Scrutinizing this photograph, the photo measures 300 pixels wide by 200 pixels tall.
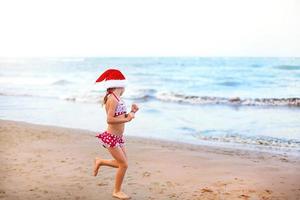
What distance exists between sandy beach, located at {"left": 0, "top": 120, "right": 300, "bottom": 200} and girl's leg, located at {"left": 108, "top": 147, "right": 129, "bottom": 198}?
0.36ft

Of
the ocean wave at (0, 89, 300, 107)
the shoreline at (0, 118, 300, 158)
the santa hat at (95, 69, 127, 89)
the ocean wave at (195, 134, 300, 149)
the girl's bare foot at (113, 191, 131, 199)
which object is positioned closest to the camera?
the santa hat at (95, 69, 127, 89)

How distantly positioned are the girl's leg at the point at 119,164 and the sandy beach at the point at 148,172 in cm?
11

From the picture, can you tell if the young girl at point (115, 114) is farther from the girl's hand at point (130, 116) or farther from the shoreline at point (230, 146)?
the shoreline at point (230, 146)

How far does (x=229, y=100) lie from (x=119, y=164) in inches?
408

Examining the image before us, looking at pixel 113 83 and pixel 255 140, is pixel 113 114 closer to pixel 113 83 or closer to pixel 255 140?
pixel 113 83

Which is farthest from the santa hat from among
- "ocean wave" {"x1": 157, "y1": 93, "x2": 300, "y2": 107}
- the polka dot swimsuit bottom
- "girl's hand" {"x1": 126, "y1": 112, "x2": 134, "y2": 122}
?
"ocean wave" {"x1": 157, "y1": 93, "x2": 300, "y2": 107}

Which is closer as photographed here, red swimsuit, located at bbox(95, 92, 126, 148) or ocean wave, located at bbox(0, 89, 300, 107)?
red swimsuit, located at bbox(95, 92, 126, 148)

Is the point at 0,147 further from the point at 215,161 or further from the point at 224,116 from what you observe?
the point at 224,116

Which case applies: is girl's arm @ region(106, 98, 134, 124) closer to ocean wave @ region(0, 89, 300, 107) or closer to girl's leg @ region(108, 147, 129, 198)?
girl's leg @ region(108, 147, 129, 198)

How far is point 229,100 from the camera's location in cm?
1373

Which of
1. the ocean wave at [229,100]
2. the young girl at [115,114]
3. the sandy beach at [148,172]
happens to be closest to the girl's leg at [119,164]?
the young girl at [115,114]

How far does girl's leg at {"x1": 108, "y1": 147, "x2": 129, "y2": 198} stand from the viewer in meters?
3.66

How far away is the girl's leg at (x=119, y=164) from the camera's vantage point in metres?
3.66

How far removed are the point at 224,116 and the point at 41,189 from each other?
21.3ft
